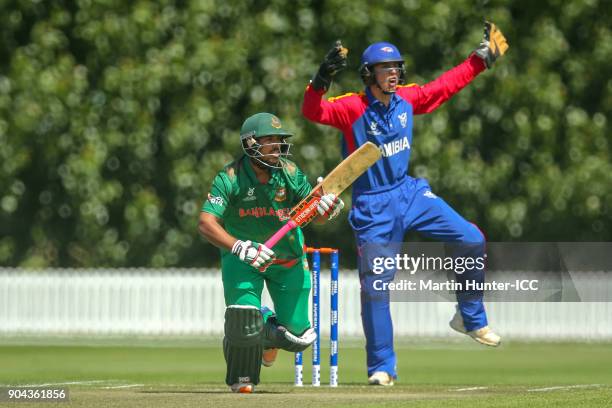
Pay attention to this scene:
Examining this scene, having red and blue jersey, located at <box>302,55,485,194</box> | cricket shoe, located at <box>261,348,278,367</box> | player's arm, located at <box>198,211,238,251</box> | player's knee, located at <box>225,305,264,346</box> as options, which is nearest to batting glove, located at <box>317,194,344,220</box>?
player's arm, located at <box>198,211,238,251</box>

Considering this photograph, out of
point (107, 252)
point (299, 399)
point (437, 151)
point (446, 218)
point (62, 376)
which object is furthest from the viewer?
point (107, 252)

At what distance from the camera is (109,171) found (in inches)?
888

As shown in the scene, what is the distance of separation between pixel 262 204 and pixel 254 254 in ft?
2.10

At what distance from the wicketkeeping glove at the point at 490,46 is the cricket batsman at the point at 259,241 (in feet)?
6.10

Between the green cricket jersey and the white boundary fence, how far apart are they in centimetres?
1218

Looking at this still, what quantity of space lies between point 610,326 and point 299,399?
13.9 meters

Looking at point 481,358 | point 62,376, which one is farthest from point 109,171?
point 62,376

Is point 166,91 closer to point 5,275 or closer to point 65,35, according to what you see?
point 65,35

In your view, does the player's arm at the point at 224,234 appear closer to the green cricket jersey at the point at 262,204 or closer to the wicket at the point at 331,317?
the green cricket jersey at the point at 262,204

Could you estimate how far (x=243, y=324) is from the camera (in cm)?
968

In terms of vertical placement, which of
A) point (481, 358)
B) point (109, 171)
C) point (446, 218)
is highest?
point (109, 171)

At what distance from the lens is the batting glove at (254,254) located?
9211 mm

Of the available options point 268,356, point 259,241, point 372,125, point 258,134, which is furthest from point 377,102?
point 268,356

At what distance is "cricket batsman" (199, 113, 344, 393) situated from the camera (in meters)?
9.62
